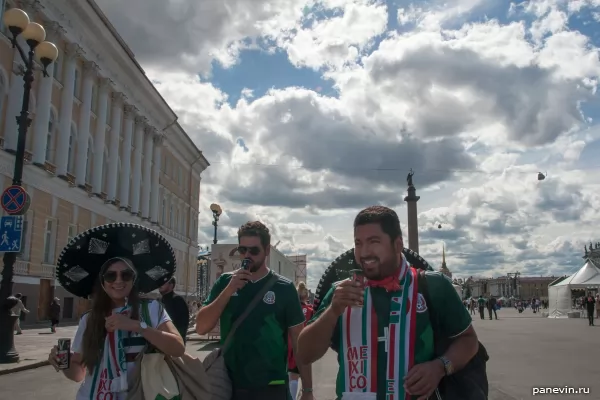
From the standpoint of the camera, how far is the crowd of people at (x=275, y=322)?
2453mm

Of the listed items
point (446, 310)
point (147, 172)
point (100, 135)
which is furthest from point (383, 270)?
point (147, 172)

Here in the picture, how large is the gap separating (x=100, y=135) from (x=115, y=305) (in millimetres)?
33829

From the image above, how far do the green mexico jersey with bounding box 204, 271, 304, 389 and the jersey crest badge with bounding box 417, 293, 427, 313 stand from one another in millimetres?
1679

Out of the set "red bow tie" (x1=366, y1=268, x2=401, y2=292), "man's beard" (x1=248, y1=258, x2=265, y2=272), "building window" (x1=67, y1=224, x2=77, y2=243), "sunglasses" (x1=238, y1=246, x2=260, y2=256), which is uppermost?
"building window" (x1=67, y1=224, x2=77, y2=243)

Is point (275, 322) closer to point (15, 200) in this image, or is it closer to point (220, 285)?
point (220, 285)

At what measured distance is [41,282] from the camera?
26688 millimetres

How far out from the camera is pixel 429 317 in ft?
8.24

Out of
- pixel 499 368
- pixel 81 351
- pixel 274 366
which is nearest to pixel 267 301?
pixel 274 366

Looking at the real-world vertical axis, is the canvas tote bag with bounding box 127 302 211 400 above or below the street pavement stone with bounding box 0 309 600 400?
above

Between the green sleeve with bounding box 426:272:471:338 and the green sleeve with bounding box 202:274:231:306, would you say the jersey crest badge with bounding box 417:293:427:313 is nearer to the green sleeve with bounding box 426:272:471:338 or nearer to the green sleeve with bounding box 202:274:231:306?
the green sleeve with bounding box 426:272:471:338

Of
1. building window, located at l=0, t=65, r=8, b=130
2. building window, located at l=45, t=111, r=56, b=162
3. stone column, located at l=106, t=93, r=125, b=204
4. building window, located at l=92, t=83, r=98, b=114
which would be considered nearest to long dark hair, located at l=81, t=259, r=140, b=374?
building window, located at l=0, t=65, r=8, b=130

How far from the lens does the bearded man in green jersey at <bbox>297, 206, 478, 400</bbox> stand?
7.91ft

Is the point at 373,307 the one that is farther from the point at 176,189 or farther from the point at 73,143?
the point at 176,189

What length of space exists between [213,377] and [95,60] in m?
33.4
